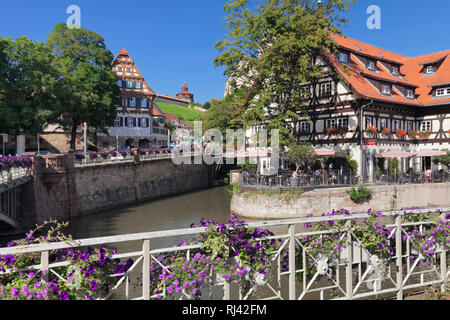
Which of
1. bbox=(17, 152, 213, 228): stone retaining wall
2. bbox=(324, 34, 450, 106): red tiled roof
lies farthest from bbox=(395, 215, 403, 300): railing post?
Answer: bbox=(324, 34, 450, 106): red tiled roof

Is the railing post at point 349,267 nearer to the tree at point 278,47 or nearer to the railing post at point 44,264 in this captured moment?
the railing post at point 44,264

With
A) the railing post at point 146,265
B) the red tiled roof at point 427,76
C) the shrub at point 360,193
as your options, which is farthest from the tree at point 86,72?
the railing post at point 146,265

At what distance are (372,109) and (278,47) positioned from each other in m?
9.62

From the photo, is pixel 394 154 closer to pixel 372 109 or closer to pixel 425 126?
pixel 372 109

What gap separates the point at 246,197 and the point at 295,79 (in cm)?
968

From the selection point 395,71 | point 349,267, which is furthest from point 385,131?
point 349,267

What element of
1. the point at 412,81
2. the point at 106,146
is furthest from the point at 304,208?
the point at 106,146

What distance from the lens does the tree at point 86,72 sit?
35656 millimetres

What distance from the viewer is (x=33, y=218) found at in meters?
20.0

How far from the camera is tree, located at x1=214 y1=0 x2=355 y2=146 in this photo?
24.3 meters

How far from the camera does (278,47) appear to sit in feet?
80.8

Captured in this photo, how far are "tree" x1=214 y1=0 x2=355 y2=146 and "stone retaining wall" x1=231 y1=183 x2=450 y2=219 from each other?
4258 mm

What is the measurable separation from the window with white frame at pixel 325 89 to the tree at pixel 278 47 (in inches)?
61.5

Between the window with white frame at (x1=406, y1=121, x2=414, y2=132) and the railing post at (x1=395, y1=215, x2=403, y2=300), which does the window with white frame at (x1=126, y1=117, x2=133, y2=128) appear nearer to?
the window with white frame at (x1=406, y1=121, x2=414, y2=132)
